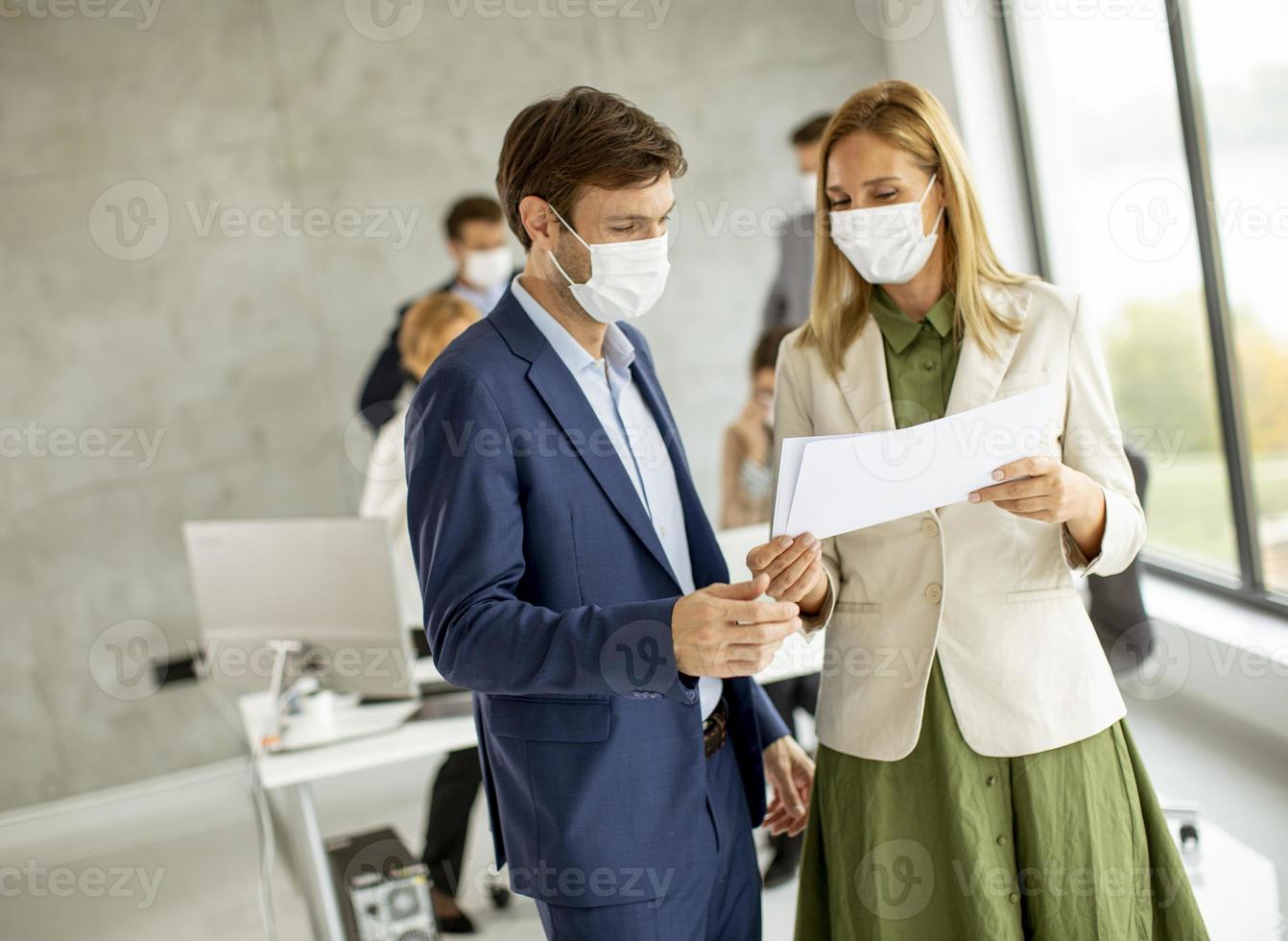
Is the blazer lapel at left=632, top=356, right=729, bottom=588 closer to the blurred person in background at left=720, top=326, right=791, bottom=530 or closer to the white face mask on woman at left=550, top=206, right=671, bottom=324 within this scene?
the white face mask on woman at left=550, top=206, right=671, bottom=324

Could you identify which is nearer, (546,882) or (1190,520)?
(546,882)

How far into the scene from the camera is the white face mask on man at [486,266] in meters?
4.39

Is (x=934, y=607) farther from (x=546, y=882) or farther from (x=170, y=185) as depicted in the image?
(x=170, y=185)

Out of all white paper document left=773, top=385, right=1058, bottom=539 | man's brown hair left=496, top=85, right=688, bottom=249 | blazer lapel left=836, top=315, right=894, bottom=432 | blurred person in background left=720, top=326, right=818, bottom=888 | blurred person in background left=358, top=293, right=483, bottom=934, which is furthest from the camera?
blurred person in background left=720, top=326, right=818, bottom=888

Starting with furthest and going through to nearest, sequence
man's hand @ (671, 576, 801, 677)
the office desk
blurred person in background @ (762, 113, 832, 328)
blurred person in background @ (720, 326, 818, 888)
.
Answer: blurred person in background @ (762, 113, 832, 328)
blurred person in background @ (720, 326, 818, 888)
the office desk
man's hand @ (671, 576, 801, 677)

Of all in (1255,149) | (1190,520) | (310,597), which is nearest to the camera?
(310,597)

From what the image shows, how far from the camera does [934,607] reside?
152cm

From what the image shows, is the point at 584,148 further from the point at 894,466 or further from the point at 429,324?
the point at 429,324

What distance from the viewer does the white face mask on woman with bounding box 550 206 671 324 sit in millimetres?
1537

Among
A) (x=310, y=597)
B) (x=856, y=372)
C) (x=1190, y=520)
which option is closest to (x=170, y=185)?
(x=310, y=597)

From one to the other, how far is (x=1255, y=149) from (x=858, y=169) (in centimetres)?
317

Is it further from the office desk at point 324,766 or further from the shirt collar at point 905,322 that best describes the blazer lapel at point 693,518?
the office desk at point 324,766

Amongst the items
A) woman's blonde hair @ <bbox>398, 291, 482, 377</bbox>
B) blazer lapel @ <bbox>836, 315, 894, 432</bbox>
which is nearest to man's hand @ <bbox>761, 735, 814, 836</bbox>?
blazer lapel @ <bbox>836, 315, 894, 432</bbox>

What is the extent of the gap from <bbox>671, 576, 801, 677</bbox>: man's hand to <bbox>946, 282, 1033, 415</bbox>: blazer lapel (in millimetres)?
471
